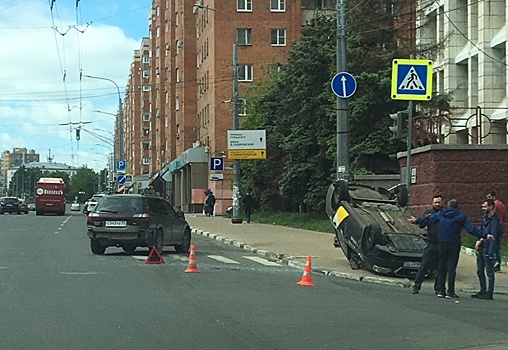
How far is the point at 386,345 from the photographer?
9438 millimetres

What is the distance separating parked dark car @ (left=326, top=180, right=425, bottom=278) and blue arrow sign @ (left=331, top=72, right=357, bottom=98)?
10.1 ft

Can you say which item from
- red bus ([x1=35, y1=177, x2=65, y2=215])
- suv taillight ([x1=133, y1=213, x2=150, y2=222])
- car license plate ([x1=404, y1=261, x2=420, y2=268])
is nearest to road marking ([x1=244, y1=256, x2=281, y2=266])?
suv taillight ([x1=133, y1=213, x2=150, y2=222])

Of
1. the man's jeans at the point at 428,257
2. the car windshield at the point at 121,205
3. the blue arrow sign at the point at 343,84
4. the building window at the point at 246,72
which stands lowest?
the man's jeans at the point at 428,257

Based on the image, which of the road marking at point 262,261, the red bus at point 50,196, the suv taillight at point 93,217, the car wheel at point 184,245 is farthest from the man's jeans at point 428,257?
the red bus at point 50,196

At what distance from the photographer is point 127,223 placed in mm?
21656

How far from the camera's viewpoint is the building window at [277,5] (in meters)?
62.4

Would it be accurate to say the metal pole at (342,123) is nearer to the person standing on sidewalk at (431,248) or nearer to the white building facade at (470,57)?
the person standing on sidewalk at (431,248)

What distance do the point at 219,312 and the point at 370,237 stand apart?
626 cm

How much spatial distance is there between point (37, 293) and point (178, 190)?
225 feet

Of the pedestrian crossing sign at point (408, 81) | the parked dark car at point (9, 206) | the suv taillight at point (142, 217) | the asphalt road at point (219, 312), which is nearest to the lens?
the asphalt road at point (219, 312)

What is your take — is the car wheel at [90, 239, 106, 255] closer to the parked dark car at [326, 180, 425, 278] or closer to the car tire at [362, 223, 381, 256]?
the parked dark car at [326, 180, 425, 278]

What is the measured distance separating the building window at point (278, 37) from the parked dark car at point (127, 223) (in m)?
41.2

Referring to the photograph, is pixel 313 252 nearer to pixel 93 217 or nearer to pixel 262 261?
pixel 262 261

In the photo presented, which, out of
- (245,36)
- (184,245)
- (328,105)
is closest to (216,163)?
(328,105)
